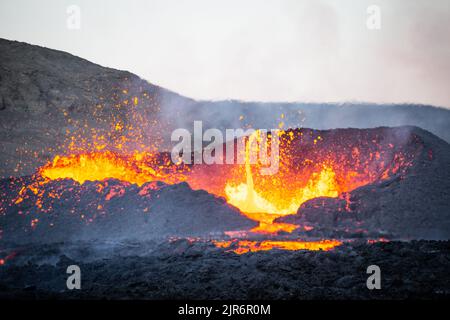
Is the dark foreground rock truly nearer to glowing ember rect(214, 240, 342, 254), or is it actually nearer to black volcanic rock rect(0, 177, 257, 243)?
glowing ember rect(214, 240, 342, 254)

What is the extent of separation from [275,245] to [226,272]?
345 cm

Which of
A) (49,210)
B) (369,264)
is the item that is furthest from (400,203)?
(49,210)

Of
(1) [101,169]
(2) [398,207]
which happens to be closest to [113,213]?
(1) [101,169]

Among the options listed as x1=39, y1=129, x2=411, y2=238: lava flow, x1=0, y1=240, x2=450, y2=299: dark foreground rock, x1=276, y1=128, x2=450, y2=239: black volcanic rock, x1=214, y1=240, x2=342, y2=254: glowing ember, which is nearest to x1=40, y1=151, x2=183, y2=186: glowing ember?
x1=39, y1=129, x2=411, y2=238: lava flow

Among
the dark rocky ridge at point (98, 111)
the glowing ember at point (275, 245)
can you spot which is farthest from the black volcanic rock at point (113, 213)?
the dark rocky ridge at point (98, 111)

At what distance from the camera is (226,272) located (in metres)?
9.96

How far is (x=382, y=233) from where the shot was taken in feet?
47.9

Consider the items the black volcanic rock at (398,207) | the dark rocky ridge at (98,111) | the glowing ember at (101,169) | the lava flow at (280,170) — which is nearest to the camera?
the black volcanic rock at (398,207)

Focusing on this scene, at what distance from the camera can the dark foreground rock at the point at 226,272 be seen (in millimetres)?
8664

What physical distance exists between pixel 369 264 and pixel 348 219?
607cm

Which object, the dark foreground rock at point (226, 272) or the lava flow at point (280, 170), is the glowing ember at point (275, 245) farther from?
the lava flow at point (280, 170)

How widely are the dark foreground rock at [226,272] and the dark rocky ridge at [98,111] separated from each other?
12712mm

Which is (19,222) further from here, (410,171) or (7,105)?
(410,171)

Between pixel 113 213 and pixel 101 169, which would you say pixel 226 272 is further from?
pixel 101 169
